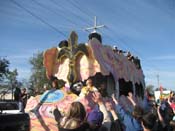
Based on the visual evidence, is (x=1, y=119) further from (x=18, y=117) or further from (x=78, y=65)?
(x=78, y=65)

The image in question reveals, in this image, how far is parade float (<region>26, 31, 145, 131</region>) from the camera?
9681 mm

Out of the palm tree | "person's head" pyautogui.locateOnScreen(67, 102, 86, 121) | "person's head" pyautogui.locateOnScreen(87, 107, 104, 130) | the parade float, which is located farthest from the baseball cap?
the palm tree

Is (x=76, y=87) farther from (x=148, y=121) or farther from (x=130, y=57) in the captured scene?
(x=148, y=121)

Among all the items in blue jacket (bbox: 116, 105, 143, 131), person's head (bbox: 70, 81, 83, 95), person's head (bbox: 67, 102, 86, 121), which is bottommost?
blue jacket (bbox: 116, 105, 143, 131)

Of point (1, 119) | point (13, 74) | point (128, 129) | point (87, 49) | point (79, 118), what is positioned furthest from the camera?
point (13, 74)

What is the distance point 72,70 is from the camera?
11.4 meters

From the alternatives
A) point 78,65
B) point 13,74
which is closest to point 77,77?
point 78,65

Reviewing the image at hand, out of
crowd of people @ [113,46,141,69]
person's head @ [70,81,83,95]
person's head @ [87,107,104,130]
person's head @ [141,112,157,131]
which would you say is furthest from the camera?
crowd of people @ [113,46,141,69]

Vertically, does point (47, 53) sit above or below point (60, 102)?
above

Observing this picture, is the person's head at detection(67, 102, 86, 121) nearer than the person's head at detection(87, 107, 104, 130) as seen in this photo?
Yes

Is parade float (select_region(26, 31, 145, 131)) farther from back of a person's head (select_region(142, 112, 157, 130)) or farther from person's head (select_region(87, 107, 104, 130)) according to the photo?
back of a person's head (select_region(142, 112, 157, 130))

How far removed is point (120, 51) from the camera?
13.5 metres

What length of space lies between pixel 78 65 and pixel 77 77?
36 cm

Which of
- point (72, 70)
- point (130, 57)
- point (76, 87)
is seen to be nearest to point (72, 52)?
point (72, 70)
